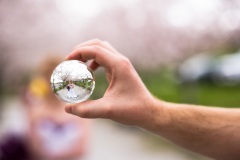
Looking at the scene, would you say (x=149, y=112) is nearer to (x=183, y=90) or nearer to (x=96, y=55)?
(x=96, y=55)

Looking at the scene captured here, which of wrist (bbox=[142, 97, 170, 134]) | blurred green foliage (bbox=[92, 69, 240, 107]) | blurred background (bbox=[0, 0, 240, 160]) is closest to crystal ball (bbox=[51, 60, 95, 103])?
wrist (bbox=[142, 97, 170, 134])

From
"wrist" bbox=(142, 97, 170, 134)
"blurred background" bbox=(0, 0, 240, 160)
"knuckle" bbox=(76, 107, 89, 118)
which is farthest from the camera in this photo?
"blurred background" bbox=(0, 0, 240, 160)

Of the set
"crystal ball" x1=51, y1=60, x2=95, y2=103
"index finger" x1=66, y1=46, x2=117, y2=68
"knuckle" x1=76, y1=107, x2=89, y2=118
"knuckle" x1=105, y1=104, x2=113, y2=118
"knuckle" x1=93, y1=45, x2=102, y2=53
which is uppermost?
"knuckle" x1=93, y1=45, x2=102, y2=53

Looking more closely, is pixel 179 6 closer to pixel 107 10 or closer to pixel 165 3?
pixel 165 3

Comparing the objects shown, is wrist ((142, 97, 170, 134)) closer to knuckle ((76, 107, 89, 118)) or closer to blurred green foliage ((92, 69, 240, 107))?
knuckle ((76, 107, 89, 118))

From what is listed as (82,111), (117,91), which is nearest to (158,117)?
(117,91)

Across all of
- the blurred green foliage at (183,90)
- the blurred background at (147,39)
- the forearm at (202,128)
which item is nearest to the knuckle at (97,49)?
the forearm at (202,128)

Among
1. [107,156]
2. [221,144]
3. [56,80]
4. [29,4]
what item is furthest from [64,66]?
[29,4]

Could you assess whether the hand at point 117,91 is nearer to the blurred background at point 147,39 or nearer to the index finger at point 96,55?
the index finger at point 96,55
